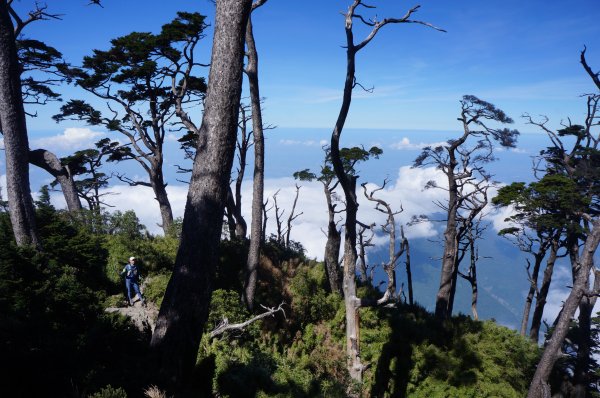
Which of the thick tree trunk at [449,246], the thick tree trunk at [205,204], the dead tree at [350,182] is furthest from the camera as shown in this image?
the thick tree trunk at [449,246]

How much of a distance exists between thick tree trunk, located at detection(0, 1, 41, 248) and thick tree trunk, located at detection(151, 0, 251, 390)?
18.4 feet

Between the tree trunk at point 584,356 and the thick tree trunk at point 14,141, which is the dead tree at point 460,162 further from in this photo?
the thick tree trunk at point 14,141

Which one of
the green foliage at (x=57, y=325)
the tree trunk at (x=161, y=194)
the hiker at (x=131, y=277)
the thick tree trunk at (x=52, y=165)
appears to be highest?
the thick tree trunk at (x=52, y=165)

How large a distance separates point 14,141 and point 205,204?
6.25m

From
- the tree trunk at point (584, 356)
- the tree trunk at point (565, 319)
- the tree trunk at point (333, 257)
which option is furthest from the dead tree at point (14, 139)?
the tree trunk at point (584, 356)

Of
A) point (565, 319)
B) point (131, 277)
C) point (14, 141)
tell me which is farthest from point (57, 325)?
point (565, 319)

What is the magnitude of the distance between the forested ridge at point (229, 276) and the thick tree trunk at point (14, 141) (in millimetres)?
36

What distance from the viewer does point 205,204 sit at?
5.29m

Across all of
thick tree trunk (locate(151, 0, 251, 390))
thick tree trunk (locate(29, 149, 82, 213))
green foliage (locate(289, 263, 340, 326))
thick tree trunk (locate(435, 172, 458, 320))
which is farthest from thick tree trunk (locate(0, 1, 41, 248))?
thick tree trunk (locate(435, 172, 458, 320))

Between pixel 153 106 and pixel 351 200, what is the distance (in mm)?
11634

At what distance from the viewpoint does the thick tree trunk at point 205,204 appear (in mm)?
5207

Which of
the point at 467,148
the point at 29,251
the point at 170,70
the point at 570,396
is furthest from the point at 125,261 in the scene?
the point at 570,396

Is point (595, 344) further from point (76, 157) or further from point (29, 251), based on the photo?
point (76, 157)

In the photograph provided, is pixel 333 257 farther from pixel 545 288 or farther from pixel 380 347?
pixel 545 288
